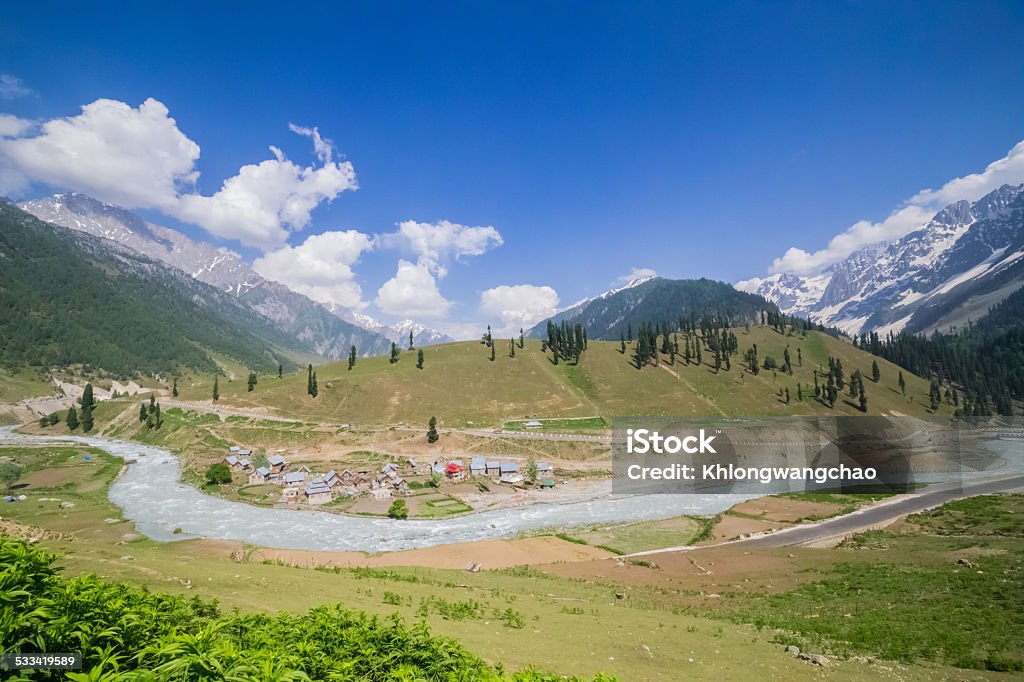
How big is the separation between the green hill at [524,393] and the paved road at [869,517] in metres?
63.2

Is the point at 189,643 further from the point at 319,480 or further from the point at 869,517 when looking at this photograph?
the point at 319,480

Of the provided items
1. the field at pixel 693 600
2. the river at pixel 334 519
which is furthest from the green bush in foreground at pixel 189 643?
the river at pixel 334 519

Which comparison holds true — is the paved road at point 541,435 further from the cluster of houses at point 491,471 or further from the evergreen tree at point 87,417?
the evergreen tree at point 87,417

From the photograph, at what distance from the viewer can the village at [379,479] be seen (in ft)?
277

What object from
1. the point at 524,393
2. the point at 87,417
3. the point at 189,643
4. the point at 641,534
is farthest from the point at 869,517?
the point at 87,417

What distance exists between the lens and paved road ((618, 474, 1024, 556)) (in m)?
55.5

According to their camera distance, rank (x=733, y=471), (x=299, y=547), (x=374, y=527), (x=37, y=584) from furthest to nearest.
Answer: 1. (x=733, y=471)
2. (x=374, y=527)
3. (x=299, y=547)
4. (x=37, y=584)

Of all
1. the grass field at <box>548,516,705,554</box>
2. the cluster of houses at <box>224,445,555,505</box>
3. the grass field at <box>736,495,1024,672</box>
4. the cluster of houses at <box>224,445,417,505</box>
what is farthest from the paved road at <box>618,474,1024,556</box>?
the cluster of houses at <box>224,445,417,505</box>

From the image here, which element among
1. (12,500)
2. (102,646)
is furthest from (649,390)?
(102,646)

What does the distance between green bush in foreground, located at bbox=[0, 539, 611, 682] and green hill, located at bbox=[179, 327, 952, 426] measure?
133 m

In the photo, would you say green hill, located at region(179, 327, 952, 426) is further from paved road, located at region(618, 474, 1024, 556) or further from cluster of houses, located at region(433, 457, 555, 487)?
paved road, located at region(618, 474, 1024, 556)

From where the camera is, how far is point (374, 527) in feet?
228

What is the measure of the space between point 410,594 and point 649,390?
152 m

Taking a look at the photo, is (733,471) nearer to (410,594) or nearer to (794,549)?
(794,549)
